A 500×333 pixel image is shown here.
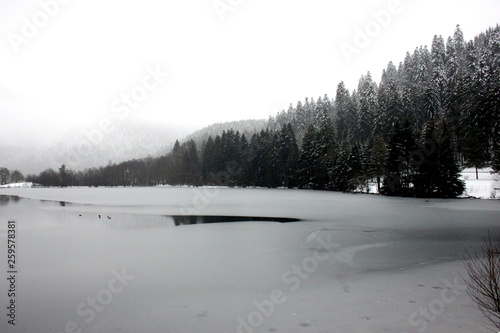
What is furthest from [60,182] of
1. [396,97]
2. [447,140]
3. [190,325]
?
[190,325]

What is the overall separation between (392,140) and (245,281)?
47.8 metres

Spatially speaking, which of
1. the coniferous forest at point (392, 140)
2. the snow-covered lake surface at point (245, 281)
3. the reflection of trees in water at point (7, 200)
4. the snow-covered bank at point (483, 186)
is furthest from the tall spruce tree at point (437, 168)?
the reflection of trees in water at point (7, 200)

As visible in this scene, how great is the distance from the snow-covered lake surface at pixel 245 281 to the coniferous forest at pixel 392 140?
108ft

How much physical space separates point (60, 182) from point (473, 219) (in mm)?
182762

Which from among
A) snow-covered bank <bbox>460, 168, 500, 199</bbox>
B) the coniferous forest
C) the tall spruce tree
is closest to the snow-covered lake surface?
snow-covered bank <bbox>460, 168, 500, 199</bbox>

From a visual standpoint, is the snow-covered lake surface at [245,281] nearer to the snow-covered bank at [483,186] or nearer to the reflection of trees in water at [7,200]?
the snow-covered bank at [483,186]

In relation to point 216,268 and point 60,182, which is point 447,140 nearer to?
point 216,268

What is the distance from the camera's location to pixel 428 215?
25.5 meters

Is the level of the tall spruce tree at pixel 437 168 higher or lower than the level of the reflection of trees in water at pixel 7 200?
higher

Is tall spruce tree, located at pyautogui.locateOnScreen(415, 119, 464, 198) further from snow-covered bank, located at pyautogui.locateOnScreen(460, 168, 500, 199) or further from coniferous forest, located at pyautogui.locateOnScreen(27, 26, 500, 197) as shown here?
snow-covered bank, located at pyautogui.locateOnScreen(460, 168, 500, 199)

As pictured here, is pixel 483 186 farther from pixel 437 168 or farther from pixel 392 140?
pixel 392 140

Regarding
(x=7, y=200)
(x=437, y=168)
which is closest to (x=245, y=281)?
(x=437, y=168)

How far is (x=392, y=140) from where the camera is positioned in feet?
166

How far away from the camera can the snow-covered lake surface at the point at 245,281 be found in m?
6.99
